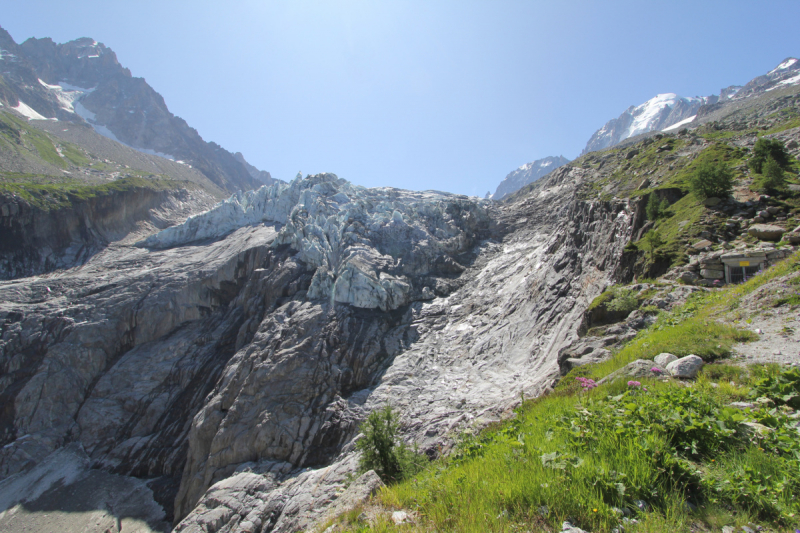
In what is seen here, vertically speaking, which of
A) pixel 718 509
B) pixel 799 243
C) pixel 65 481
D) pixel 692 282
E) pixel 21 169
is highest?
pixel 21 169

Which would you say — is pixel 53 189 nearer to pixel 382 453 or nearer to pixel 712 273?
pixel 382 453

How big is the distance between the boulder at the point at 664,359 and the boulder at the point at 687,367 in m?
0.51

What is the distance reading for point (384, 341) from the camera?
3531 cm

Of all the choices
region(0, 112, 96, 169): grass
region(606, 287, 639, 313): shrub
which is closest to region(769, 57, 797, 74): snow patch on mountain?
region(606, 287, 639, 313): shrub

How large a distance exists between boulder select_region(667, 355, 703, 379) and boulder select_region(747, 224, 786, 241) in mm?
11415

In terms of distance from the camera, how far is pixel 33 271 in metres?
52.8

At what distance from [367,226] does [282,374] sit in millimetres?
25166

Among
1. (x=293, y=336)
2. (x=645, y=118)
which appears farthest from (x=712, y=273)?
(x=645, y=118)

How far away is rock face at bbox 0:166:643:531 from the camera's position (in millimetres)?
24562

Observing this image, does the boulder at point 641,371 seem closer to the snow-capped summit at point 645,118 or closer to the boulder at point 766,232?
the boulder at point 766,232

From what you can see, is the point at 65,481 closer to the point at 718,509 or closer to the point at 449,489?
the point at 449,489

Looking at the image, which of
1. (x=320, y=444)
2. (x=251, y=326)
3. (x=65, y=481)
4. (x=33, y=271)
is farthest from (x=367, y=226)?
(x=33, y=271)

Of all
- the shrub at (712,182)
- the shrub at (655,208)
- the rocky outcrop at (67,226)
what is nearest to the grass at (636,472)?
the shrub at (712,182)

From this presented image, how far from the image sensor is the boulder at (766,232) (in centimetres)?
1356
